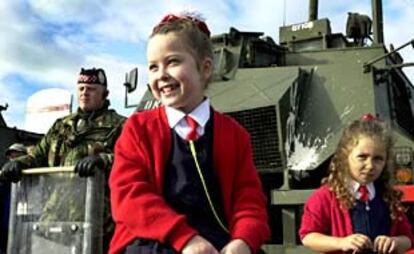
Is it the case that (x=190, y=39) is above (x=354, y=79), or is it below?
below

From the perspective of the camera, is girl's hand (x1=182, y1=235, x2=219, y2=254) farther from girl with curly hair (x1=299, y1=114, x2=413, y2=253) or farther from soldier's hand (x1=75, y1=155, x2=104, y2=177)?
soldier's hand (x1=75, y1=155, x2=104, y2=177)

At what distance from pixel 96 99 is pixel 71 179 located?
2.81 feet

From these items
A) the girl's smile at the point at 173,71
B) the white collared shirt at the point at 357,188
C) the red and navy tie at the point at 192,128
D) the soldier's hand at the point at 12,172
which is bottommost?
the white collared shirt at the point at 357,188

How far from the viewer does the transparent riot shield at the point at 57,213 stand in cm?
398

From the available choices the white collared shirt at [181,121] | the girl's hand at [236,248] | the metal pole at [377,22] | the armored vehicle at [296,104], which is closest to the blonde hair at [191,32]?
the white collared shirt at [181,121]

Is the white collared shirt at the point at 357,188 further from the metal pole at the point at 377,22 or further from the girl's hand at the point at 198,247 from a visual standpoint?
the metal pole at the point at 377,22

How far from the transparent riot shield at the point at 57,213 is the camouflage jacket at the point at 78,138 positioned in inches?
18.7

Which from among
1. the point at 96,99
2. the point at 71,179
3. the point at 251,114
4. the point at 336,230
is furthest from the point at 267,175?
the point at 336,230

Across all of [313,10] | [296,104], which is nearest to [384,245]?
[296,104]

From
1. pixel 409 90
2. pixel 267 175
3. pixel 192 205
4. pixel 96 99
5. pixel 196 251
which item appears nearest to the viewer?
pixel 196 251

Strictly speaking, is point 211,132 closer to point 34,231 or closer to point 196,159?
point 196,159

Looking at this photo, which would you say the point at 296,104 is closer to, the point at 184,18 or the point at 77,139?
the point at 77,139

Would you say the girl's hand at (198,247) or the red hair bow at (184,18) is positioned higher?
the red hair bow at (184,18)

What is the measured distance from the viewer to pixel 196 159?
2.22 meters
